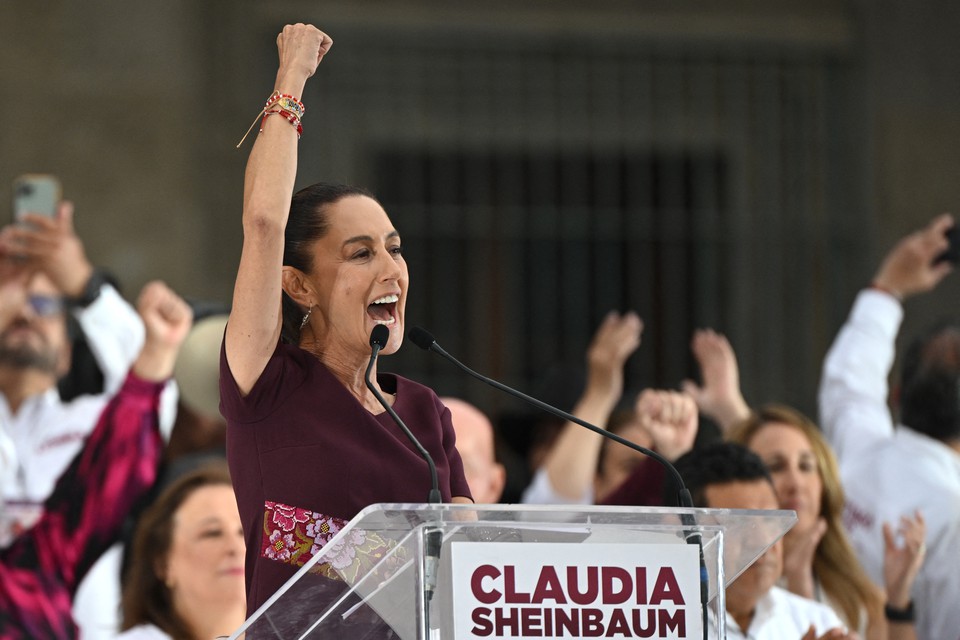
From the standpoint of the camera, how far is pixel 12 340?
511 cm

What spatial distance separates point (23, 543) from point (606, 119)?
5057mm

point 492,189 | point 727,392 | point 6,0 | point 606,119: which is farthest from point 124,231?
point 727,392

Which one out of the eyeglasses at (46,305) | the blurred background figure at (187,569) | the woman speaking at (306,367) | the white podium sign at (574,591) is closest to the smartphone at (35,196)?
the eyeglasses at (46,305)

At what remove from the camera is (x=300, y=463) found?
2506 mm

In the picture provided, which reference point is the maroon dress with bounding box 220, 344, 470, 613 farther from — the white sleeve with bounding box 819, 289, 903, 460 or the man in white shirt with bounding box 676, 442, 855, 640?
the white sleeve with bounding box 819, 289, 903, 460

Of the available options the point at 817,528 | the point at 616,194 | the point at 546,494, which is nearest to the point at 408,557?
the point at 817,528

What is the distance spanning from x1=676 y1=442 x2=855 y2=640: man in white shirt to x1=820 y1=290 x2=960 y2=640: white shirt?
59cm

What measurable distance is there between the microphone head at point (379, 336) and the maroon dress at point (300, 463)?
0.40 ft

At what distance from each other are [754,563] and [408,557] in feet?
5.60

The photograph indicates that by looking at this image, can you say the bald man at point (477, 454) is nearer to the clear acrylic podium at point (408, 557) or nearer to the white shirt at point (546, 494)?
the white shirt at point (546, 494)

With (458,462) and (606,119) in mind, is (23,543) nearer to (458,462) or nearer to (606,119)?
(458,462)

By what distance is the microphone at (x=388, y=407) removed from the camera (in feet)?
7.80

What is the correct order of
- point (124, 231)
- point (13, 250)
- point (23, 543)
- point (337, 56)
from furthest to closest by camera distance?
point (337, 56) → point (124, 231) → point (13, 250) → point (23, 543)

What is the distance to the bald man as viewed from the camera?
15.2 ft
